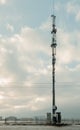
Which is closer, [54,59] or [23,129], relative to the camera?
[23,129]

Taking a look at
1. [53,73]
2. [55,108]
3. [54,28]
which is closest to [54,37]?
[54,28]

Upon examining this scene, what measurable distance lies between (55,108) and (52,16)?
1860 cm

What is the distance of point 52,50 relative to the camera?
7212 centimetres

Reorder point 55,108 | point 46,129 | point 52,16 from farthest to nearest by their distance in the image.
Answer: point 52,16
point 55,108
point 46,129

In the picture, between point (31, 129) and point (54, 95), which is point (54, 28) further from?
point (31, 129)

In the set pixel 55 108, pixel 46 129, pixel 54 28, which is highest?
pixel 54 28

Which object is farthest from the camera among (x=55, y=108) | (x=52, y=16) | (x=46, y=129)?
(x=52, y=16)

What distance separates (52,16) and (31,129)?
30.1m

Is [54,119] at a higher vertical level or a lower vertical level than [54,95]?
lower

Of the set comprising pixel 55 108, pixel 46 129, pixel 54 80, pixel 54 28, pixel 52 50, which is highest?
pixel 54 28

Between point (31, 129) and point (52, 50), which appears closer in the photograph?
point (31, 129)

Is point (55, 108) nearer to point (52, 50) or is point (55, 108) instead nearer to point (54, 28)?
point (52, 50)

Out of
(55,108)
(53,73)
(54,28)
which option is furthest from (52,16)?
(55,108)

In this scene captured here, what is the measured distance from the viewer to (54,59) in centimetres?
7138
